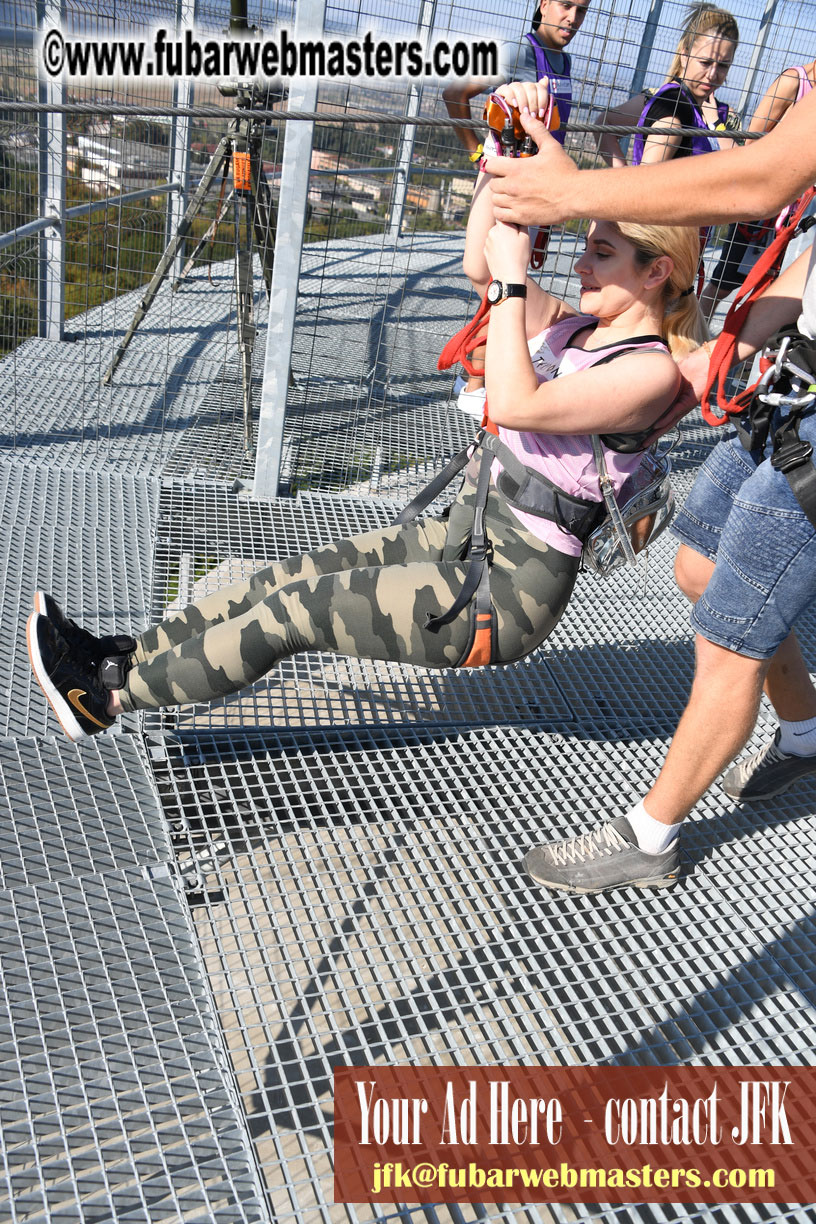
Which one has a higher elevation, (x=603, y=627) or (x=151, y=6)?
(x=151, y=6)

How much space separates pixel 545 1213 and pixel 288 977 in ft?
1.82

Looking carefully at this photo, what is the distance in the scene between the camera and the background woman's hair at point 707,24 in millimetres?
3324

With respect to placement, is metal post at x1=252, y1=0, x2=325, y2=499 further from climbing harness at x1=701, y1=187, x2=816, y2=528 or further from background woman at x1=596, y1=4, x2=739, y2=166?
climbing harness at x1=701, y1=187, x2=816, y2=528

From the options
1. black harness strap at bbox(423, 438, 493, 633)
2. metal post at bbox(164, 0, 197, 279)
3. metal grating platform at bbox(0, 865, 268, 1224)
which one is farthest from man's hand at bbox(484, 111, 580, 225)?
metal post at bbox(164, 0, 197, 279)

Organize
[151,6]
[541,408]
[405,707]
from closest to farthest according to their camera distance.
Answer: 1. [541,408]
2. [405,707]
3. [151,6]

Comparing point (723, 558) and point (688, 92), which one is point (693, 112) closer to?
point (688, 92)

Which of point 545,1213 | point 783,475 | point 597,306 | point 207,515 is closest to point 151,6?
point 207,515

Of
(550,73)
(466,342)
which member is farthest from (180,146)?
(466,342)

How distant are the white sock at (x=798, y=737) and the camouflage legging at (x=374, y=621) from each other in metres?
0.74

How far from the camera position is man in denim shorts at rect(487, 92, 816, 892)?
53.4 inches

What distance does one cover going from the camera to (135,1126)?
4.51ft

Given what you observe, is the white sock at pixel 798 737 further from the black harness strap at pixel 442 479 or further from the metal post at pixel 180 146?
the metal post at pixel 180 146

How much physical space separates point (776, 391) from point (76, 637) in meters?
1.48

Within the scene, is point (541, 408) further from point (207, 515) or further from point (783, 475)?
point (207, 515)
